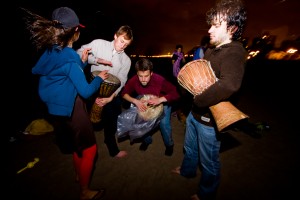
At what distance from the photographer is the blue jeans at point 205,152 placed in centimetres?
198

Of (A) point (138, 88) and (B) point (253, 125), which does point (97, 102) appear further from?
(B) point (253, 125)

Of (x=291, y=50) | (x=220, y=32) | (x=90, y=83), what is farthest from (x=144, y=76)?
(x=291, y=50)

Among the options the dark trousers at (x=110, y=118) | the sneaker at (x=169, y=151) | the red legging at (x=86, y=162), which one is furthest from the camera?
the sneaker at (x=169, y=151)

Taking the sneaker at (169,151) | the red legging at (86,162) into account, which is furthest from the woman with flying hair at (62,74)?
the sneaker at (169,151)

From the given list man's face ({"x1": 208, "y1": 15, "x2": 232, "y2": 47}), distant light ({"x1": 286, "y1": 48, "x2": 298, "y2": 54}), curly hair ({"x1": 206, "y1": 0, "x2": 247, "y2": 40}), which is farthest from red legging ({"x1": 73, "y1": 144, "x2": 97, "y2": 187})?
distant light ({"x1": 286, "y1": 48, "x2": 298, "y2": 54})

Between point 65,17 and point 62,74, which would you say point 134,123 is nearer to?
point 62,74

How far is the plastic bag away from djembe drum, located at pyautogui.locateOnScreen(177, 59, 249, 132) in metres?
1.34

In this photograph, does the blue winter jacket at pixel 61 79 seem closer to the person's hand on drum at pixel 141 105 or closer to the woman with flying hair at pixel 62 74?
the woman with flying hair at pixel 62 74

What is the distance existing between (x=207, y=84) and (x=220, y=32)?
1.69 feet

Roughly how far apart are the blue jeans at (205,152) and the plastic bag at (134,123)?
2.35 ft

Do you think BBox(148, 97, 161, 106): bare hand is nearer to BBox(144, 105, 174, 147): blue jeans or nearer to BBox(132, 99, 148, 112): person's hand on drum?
BBox(132, 99, 148, 112): person's hand on drum

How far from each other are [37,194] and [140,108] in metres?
2.04

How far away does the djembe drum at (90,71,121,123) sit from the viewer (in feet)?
8.49

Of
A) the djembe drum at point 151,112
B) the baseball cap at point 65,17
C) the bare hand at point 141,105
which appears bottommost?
the djembe drum at point 151,112
